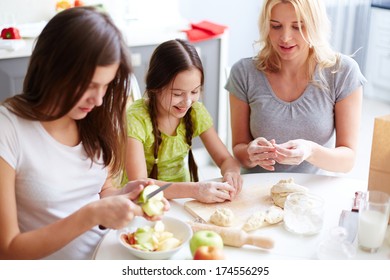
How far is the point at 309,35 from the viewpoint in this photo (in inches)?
70.7

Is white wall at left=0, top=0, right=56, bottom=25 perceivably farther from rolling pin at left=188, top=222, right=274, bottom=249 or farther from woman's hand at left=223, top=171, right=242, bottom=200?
rolling pin at left=188, top=222, right=274, bottom=249

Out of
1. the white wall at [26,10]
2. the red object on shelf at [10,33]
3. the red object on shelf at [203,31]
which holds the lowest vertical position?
the red object on shelf at [203,31]

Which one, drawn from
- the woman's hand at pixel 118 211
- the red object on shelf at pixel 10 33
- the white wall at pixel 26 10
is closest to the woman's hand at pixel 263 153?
the woman's hand at pixel 118 211

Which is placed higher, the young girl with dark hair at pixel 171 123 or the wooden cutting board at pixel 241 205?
the young girl with dark hair at pixel 171 123

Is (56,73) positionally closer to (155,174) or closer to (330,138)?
(155,174)

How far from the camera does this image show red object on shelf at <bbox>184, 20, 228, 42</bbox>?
308 cm

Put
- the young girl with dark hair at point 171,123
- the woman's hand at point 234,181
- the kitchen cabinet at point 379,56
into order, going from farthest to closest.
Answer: the kitchen cabinet at point 379,56 < the young girl with dark hair at point 171,123 < the woman's hand at point 234,181

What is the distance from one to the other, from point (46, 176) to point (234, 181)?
0.54 m

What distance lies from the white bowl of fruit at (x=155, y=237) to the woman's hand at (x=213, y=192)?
20 cm

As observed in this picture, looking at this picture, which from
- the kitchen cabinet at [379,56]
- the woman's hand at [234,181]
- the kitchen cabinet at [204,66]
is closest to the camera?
the woman's hand at [234,181]

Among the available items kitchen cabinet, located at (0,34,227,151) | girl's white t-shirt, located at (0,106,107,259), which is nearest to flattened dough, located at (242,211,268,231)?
girl's white t-shirt, located at (0,106,107,259)

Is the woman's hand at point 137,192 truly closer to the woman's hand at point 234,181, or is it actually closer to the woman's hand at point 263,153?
the woman's hand at point 234,181

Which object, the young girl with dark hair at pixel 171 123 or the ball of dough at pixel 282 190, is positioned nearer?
the ball of dough at pixel 282 190

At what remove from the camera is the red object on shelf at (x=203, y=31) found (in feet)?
10.1
